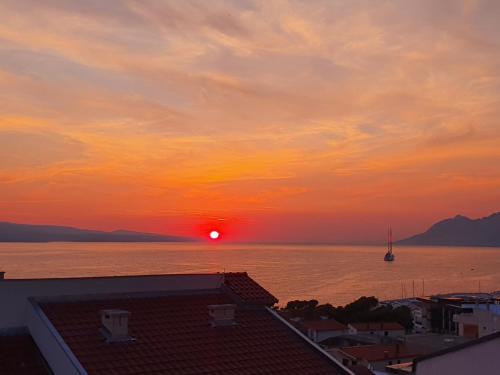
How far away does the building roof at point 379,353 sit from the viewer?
44591mm

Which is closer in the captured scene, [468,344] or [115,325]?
[468,344]

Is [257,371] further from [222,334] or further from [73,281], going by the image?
[73,281]

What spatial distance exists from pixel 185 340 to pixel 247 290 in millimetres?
3590

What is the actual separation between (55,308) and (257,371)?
482 cm

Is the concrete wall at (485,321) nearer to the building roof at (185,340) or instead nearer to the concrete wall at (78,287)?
the building roof at (185,340)

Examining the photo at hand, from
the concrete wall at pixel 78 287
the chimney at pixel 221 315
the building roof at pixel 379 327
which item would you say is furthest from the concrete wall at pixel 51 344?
the building roof at pixel 379 327

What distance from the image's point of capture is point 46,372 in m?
11.3

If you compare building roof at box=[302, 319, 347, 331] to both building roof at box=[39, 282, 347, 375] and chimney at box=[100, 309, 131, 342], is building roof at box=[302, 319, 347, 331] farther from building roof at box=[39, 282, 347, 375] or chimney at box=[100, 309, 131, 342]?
chimney at box=[100, 309, 131, 342]

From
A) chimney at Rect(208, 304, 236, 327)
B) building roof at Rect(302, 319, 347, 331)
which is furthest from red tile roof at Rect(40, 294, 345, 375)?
building roof at Rect(302, 319, 347, 331)

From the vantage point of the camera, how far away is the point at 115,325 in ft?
38.7

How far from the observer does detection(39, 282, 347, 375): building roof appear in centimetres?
1146

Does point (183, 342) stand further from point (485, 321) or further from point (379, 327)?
point (379, 327)

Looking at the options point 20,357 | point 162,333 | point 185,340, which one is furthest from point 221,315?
point 20,357

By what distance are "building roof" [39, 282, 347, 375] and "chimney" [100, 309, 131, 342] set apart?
0.42 feet
